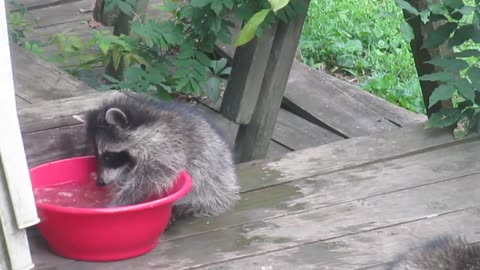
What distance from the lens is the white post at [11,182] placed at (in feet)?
7.81

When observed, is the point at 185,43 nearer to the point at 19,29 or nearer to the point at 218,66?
the point at 218,66

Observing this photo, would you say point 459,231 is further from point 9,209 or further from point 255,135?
point 9,209

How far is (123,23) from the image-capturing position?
617 cm

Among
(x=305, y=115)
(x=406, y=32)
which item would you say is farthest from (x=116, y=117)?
(x=305, y=115)

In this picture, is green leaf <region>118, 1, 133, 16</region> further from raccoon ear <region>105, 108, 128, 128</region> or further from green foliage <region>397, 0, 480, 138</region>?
raccoon ear <region>105, 108, 128, 128</region>

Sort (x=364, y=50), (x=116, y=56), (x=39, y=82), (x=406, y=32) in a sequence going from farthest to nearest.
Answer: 1. (x=364, y=50)
2. (x=116, y=56)
3. (x=39, y=82)
4. (x=406, y=32)

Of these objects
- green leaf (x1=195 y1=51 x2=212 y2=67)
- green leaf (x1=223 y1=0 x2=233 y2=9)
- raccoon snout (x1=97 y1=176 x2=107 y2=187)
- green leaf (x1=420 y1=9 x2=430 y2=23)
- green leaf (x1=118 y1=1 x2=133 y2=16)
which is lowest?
raccoon snout (x1=97 y1=176 x2=107 y2=187)

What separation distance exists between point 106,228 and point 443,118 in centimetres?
180

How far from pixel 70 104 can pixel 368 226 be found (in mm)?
1287

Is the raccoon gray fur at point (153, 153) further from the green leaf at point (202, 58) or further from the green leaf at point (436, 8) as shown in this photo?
the green leaf at point (436, 8)

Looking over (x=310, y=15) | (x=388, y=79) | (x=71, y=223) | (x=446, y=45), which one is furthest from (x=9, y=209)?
(x=310, y=15)

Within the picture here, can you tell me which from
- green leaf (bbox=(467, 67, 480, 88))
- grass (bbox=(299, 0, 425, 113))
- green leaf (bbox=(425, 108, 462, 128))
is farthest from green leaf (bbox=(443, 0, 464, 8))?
grass (bbox=(299, 0, 425, 113))

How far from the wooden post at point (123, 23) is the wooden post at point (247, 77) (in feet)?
3.99

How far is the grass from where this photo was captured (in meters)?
6.30
